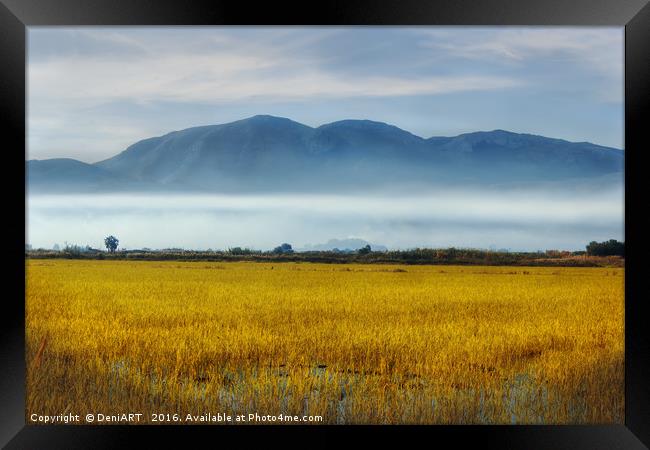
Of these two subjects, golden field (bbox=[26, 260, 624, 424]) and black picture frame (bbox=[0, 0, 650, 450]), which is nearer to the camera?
black picture frame (bbox=[0, 0, 650, 450])

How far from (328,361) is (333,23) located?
10.0ft

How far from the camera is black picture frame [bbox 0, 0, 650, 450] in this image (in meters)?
3.29

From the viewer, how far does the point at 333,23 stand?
3.48 meters

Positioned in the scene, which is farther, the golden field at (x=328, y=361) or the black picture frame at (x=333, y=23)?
the golden field at (x=328, y=361)

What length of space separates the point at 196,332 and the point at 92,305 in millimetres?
3422

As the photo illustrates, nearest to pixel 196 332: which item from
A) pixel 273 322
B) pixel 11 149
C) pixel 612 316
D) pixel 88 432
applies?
pixel 273 322

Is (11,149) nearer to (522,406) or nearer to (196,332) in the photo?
(196,332)

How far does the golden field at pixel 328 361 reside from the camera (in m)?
3.95

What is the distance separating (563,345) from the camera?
246 inches

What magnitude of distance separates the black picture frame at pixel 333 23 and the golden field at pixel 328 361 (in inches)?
20.4

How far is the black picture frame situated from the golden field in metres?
0.52

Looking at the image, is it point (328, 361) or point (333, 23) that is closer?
point (333, 23)

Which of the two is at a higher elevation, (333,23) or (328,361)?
(333,23)

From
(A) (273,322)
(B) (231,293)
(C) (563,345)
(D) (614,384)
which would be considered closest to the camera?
(D) (614,384)
